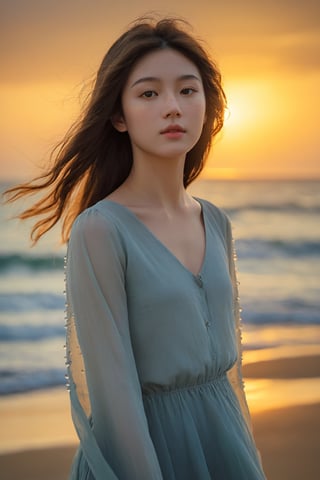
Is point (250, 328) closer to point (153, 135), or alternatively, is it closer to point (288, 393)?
point (288, 393)

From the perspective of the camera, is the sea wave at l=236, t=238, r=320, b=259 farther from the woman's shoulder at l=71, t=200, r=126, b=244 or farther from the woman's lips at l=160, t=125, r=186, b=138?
the woman's shoulder at l=71, t=200, r=126, b=244

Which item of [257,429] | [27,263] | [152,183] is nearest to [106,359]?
[152,183]

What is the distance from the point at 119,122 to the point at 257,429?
3253mm

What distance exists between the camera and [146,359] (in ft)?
6.90

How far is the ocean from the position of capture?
7.91 metres

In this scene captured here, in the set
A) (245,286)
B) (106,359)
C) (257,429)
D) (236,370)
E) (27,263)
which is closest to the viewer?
(106,359)

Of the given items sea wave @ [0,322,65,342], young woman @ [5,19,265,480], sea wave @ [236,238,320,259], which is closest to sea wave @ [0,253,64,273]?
sea wave @ [236,238,320,259]

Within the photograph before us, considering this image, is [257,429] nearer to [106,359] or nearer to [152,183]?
[152,183]

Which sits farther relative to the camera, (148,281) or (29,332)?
(29,332)

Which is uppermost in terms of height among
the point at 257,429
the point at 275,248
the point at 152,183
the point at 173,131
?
the point at 275,248

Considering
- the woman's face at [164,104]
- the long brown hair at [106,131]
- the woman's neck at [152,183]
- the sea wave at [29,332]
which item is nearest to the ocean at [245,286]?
the sea wave at [29,332]

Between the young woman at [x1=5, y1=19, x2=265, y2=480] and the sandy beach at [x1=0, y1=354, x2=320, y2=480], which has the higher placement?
the young woman at [x1=5, y1=19, x2=265, y2=480]

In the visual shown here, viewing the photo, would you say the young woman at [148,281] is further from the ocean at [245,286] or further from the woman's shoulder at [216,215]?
the ocean at [245,286]

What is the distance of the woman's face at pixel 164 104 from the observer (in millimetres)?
2217
